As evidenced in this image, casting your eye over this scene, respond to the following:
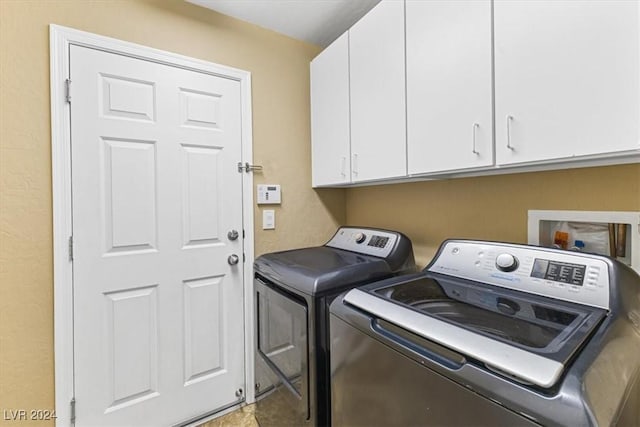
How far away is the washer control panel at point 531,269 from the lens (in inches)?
34.2

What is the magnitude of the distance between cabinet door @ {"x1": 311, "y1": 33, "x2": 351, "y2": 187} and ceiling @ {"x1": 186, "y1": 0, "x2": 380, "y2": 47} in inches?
7.4

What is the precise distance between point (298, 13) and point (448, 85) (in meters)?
1.14

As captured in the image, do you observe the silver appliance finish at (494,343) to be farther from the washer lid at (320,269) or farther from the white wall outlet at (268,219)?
the white wall outlet at (268,219)

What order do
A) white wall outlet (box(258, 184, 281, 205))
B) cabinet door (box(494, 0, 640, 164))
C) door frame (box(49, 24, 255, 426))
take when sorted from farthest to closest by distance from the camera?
white wall outlet (box(258, 184, 281, 205))
door frame (box(49, 24, 255, 426))
cabinet door (box(494, 0, 640, 164))

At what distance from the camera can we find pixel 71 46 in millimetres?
1390

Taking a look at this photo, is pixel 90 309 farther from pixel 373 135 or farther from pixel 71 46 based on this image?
pixel 373 135

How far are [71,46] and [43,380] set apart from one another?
5.09ft

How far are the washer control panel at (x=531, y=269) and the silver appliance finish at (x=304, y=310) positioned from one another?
0.32 m

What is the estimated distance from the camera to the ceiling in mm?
1694

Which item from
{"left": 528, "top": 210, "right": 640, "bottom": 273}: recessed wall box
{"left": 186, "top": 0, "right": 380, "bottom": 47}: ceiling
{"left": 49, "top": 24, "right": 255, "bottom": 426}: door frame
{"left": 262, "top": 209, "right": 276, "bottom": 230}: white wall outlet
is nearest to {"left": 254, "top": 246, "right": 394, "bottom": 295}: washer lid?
{"left": 262, "top": 209, "right": 276, "bottom": 230}: white wall outlet

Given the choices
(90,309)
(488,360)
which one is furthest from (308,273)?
(90,309)

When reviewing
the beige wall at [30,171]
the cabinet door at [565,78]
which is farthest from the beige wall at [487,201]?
the beige wall at [30,171]

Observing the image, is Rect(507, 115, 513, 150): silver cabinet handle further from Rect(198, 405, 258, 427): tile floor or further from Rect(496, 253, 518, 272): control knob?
Rect(198, 405, 258, 427): tile floor

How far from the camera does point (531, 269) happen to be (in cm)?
100
